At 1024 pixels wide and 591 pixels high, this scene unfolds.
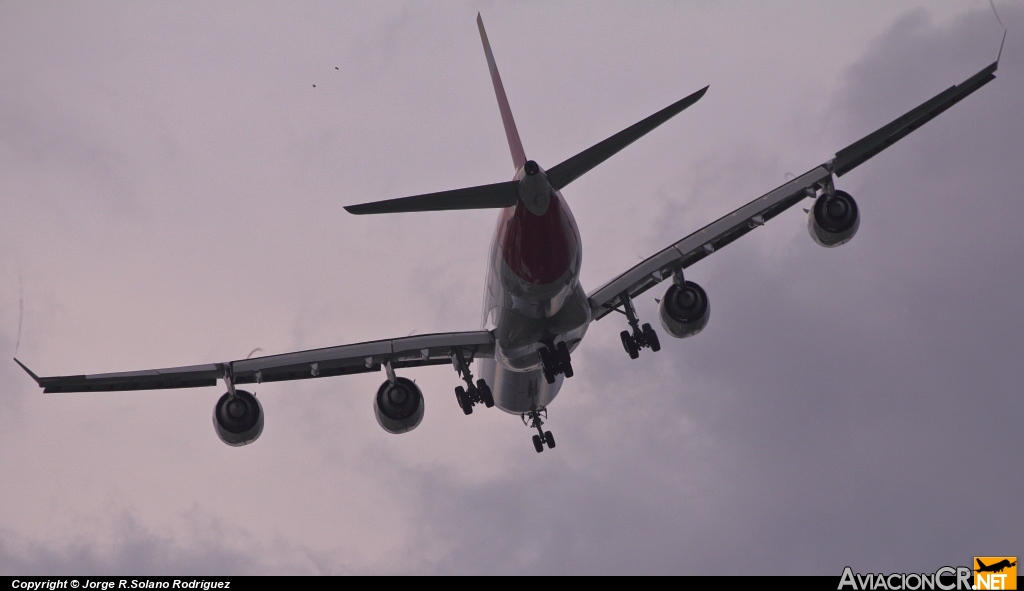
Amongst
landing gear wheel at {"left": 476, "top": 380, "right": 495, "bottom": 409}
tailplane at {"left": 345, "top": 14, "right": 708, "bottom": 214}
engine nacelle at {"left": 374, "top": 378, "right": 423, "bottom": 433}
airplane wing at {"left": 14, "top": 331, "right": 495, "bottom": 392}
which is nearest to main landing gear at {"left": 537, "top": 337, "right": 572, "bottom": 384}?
airplane wing at {"left": 14, "top": 331, "right": 495, "bottom": 392}

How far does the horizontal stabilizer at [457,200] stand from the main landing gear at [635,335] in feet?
24.0

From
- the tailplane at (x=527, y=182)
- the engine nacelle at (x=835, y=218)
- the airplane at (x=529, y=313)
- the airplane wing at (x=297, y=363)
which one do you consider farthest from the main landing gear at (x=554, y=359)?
the engine nacelle at (x=835, y=218)

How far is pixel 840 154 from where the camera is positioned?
106 feet

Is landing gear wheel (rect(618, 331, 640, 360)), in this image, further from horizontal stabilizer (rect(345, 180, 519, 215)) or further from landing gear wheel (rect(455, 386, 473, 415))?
horizontal stabilizer (rect(345, 180, 519, 215))

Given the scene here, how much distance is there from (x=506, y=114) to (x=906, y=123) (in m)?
10.8

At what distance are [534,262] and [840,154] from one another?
9.66 m

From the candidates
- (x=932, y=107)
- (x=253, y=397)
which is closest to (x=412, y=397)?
(x=253, y=397)

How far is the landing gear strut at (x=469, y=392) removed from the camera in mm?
34656

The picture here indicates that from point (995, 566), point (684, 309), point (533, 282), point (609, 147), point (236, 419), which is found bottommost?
point (995, 566)

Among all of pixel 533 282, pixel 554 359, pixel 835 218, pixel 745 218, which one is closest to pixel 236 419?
pixel 554 359

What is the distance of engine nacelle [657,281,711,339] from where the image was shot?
34.1 meters

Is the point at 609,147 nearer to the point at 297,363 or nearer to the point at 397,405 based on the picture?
the point at 397,405

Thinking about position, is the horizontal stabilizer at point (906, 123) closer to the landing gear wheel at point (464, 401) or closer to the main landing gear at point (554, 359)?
the main landing gear at point (554, 359)

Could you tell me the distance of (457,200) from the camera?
2733cm
